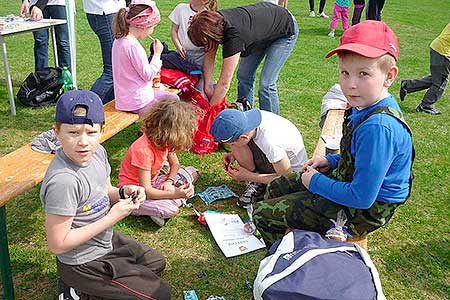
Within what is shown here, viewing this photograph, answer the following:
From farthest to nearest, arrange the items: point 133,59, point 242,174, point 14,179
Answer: point 133,59
point 242,174
point 14,179

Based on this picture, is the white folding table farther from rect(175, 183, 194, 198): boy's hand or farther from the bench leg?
the bench leg

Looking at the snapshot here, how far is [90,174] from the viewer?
214 cm

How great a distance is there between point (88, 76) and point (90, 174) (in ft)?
15.3

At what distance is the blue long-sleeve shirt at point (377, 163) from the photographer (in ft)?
6.52

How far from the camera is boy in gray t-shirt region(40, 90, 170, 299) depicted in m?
2.00

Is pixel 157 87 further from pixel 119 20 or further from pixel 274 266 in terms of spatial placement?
pixel 274 266

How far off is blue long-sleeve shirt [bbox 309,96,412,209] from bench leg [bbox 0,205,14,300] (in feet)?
5.48

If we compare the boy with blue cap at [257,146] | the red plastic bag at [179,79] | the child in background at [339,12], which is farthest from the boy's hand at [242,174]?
the child in background at [339,12]

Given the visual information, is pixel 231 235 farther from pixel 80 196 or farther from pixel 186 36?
pixel 186 36

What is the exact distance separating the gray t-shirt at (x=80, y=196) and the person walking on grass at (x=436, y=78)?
5024 mm

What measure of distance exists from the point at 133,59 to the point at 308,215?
2.07m

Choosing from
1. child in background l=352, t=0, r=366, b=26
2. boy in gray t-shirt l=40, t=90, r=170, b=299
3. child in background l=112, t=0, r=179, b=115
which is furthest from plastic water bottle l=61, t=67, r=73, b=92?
child in background l=352, t=0, r=366, b=26

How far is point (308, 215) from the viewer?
7.97ft

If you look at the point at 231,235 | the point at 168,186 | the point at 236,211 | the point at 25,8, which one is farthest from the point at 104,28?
the point at 231,235
